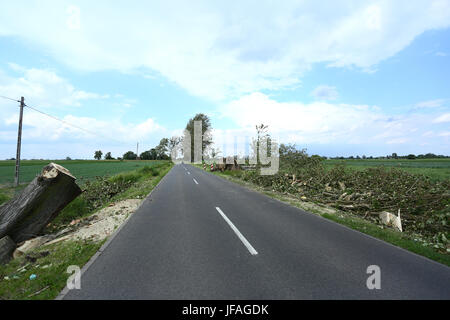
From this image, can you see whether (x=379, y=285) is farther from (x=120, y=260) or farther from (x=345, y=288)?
(x=120, y=260)

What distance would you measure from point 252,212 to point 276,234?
2.40m

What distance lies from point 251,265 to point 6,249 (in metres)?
6.06

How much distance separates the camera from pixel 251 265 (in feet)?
12.7

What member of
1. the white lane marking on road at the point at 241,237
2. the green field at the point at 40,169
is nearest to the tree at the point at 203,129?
the green field at the point at 40,169

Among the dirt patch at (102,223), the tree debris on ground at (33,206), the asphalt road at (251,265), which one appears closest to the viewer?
the asphalt road at (251,265)

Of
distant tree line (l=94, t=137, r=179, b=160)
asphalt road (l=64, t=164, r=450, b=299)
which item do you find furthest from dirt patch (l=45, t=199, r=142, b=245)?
distant tree line (l=94, t=137, r=179, b=160)

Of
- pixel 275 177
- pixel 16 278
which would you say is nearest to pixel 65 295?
pixel 16 278

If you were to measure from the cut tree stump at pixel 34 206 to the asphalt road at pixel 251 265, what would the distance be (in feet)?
7.93

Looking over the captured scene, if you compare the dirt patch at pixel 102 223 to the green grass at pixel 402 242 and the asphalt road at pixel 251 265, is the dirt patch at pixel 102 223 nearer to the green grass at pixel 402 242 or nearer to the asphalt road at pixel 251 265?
the asphalt road at pixel 251 265

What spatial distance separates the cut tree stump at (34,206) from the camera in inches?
239

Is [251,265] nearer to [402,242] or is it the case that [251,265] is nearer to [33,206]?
[402,242]

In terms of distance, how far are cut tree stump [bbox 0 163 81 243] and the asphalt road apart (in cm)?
242

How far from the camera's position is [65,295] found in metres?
3.04

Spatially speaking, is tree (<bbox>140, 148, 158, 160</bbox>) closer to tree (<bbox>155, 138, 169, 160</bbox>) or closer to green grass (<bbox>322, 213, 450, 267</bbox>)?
tree (<bbox>155, 138, 169, 160</bbox>)
